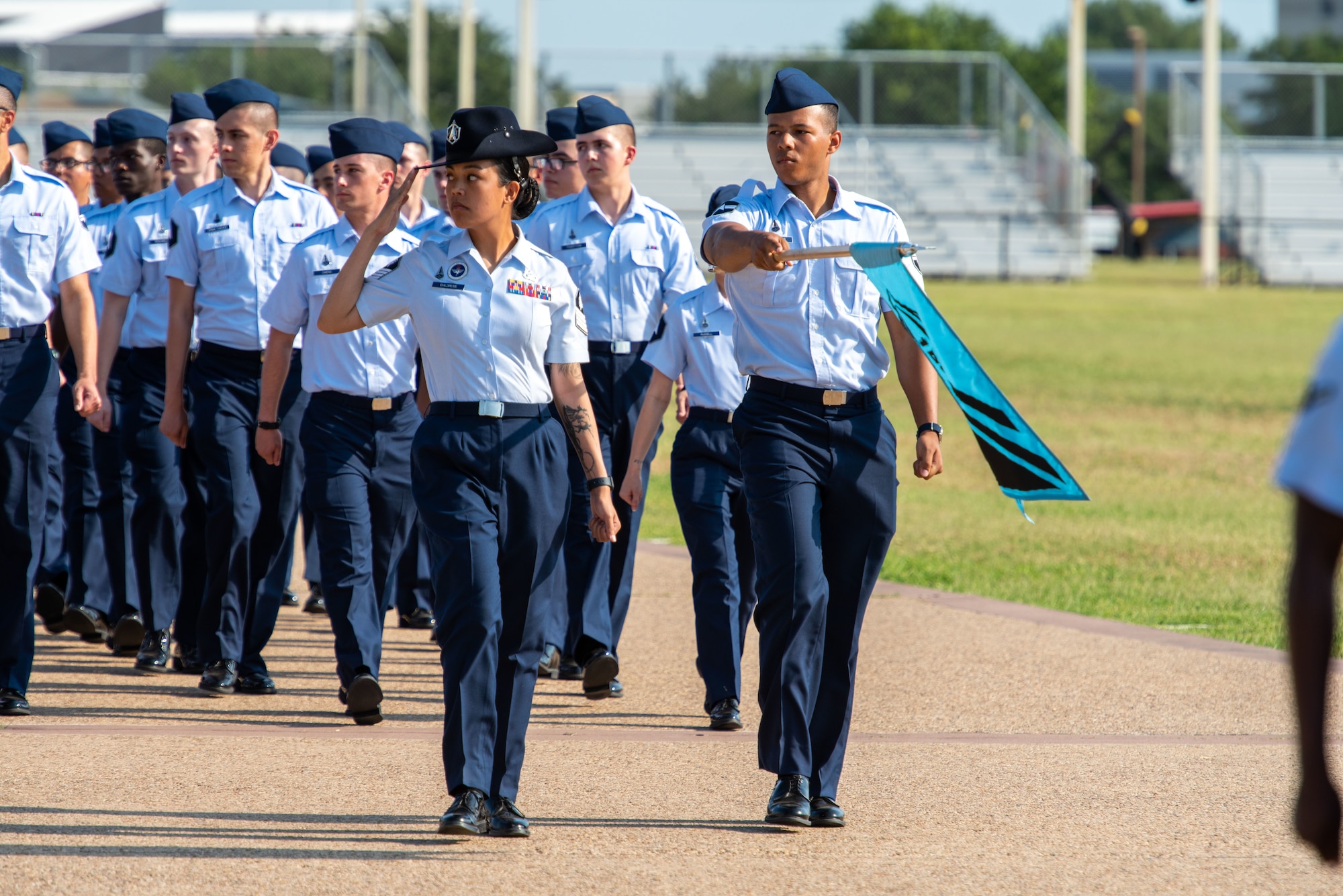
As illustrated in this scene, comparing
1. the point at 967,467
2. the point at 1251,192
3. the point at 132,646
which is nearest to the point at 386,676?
the point at 132,646

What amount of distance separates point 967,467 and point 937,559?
17.0 feet

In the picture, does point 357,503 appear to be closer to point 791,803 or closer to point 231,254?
point 231,254

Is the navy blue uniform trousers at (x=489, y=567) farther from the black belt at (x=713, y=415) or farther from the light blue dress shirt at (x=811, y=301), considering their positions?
the black belt at (x=713, y=415)

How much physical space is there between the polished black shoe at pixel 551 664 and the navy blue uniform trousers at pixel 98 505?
6.85ft

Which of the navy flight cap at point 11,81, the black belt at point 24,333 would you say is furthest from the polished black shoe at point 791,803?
A: the navy flight cap at point 11,81

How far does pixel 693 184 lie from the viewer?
43.2 meters

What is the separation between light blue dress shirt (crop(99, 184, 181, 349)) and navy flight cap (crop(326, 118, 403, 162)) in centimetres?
143

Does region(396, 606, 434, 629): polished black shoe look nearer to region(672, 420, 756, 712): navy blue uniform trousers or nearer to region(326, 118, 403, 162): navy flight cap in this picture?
region(672, 420, 756, 712): navy blue uniform trousers

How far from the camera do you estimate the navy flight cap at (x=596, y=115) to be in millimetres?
8023

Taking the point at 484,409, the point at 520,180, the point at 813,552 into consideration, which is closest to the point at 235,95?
the point at 520,180

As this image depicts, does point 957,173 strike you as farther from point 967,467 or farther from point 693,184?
point 967,467

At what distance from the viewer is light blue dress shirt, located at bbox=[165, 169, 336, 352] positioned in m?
7.51

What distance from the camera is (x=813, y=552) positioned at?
5301mm

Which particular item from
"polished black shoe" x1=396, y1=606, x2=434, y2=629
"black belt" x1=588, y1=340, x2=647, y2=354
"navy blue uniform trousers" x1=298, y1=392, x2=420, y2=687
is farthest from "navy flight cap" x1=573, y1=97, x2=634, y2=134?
"polished black shoe" x1=396, y1=606, x2=434, y2=629
